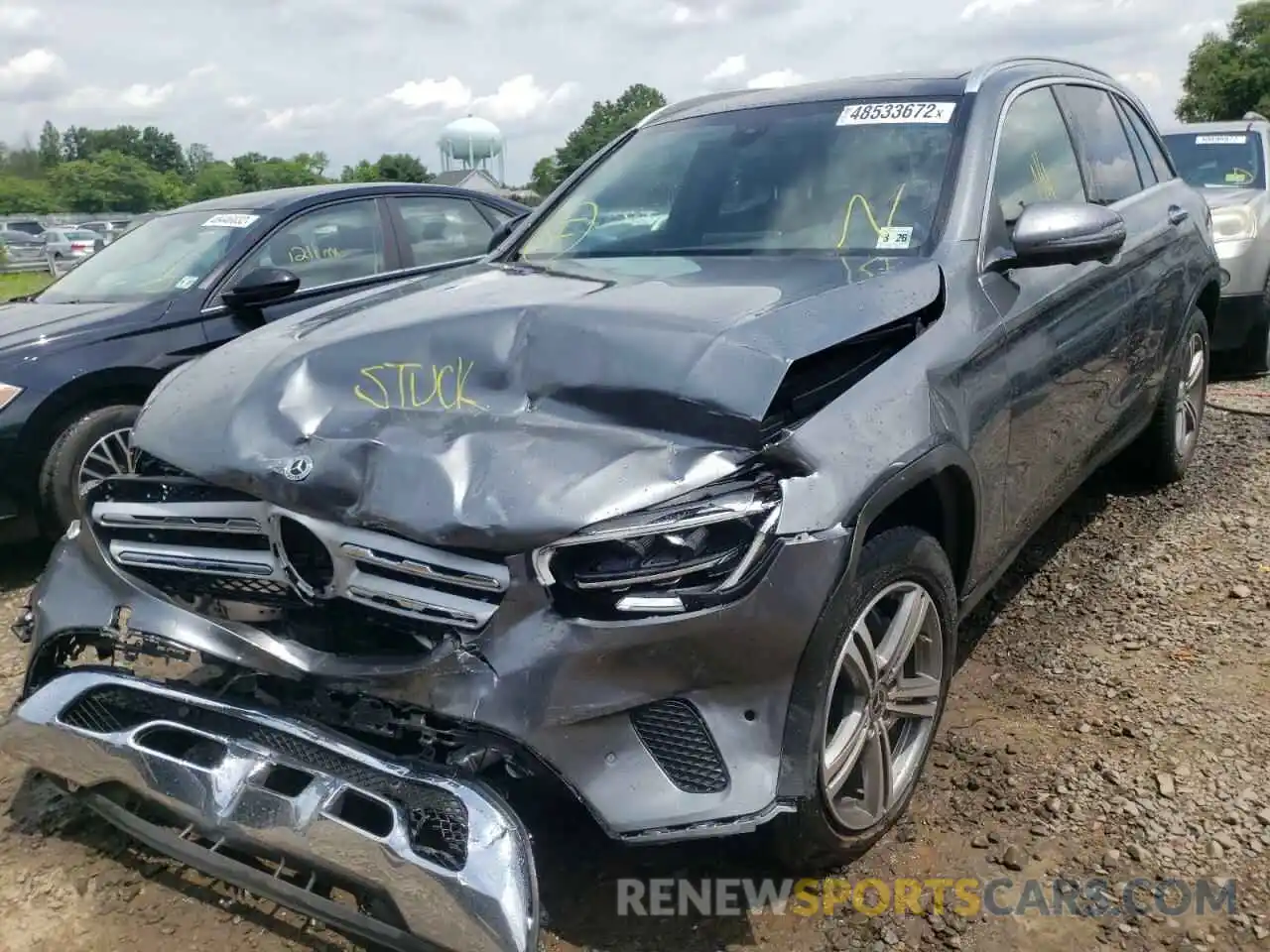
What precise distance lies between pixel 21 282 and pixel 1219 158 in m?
25.0

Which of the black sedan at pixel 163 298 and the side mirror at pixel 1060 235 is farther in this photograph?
the black sedan at pixel 163 298

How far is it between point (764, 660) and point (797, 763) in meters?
0.23

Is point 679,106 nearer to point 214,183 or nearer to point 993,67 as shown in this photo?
point 993,67

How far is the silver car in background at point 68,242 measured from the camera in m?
29.1

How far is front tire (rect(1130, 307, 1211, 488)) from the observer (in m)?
4.52

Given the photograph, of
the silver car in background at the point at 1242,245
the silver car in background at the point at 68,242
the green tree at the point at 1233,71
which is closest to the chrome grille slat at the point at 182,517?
the silver car in background at the point at 1242,245

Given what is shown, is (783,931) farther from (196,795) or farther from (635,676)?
(196,795)

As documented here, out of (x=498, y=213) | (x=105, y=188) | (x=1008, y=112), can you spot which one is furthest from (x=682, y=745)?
(x=105, y=188)

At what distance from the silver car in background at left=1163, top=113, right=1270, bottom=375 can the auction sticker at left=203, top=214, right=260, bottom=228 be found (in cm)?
522

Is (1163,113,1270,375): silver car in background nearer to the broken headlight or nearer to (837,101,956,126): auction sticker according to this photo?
(837,101,956,126): auction sticker

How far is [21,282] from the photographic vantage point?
80.2ft

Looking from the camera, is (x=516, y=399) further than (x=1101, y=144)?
No

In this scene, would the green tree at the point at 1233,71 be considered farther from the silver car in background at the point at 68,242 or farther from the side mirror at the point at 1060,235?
the side mirror at the point at 1060,235

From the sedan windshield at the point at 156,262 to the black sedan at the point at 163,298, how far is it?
1 cm
